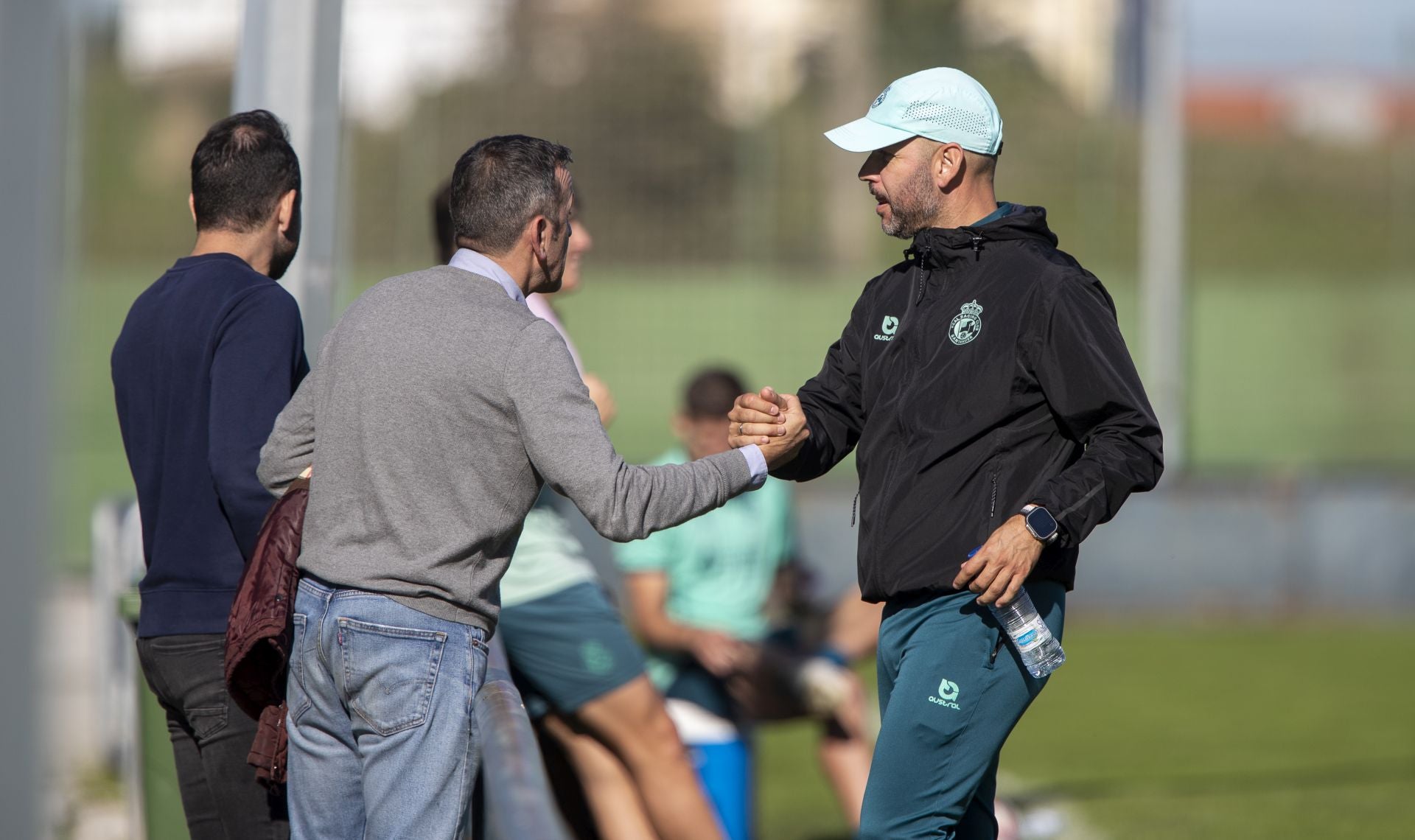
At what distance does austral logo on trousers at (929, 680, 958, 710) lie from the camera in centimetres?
337

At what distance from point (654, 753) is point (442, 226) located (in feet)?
5.51

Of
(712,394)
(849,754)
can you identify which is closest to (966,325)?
(712,394)

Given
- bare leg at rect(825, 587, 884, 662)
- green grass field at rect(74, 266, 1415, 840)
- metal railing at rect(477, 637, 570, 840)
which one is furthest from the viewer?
green grass field at rect(74, 266, 1415, 840)

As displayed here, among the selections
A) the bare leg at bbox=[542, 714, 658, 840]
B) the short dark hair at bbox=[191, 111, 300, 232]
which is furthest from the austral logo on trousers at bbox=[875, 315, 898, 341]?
the bare leg at bbox=[542, 714, 658, 840]

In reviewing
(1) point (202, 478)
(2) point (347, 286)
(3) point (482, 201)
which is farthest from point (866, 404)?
(2) point (347, 286)

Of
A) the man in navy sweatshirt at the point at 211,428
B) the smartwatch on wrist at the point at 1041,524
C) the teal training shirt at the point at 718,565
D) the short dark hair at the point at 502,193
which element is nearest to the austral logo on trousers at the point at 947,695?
the smartwatch on wrist at the point at 1041,524

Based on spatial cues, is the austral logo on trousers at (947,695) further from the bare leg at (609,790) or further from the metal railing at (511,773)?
the bare leg at (609,790)

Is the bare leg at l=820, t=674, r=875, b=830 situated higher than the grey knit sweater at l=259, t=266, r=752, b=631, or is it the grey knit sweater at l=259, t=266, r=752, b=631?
the grey knit sweater at l=259, t=266, r=752, b=631

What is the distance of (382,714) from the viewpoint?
304 centimetres

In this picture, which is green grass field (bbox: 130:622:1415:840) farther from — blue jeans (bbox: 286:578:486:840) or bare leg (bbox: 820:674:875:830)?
blue jeans (bbox: 286:578:486:840)

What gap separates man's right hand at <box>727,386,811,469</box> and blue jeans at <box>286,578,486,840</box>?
2.79 ft

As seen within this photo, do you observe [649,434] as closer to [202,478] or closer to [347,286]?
[347,286]

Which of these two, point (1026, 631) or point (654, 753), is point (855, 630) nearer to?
point (654, 753)

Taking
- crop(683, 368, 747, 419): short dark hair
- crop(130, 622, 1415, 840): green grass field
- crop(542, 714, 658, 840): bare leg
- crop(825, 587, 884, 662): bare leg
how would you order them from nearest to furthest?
crop(542, 714, 658, 840): bare leg
crop(683, 368, 747, 419): short dark hair
crop(825, 587, 884, 662): bare leg
crop(130, 622, 1415, 840): green grass field
